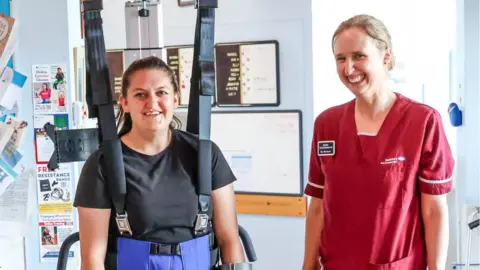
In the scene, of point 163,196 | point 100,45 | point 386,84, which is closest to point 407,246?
point 386,84

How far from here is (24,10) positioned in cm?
195

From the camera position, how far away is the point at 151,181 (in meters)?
1.41

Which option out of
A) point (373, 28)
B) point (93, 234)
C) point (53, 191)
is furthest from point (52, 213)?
point (373, 28)

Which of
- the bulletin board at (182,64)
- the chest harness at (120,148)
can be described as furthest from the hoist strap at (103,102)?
the bulletin board at (182,64)

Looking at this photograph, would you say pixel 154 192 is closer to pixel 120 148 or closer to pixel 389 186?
pixel 120 148

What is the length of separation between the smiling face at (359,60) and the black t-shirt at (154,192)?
19.0 inches

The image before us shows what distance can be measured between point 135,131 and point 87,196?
21 cm

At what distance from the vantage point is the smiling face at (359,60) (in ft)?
4.95

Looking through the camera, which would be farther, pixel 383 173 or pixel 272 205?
pixel 272 205

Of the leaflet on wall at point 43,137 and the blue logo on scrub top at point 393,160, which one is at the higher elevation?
the leaflet on wall at point 43,137

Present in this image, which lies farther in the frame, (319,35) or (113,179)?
(319,35)

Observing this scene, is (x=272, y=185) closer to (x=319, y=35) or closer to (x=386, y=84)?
(x=319, y=35)

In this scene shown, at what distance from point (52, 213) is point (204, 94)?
2.85 ft

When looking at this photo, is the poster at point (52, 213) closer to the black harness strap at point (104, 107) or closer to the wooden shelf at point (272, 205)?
the black harness strap at point (104, 107)
